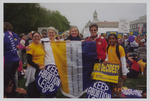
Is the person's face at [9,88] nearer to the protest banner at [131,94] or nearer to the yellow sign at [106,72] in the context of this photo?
the yellow sign at [106,72]

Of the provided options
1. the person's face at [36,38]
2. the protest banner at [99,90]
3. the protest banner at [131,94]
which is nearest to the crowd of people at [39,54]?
the person's face at [36,38]

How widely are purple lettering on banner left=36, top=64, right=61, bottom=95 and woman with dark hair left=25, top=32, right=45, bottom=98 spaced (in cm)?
11

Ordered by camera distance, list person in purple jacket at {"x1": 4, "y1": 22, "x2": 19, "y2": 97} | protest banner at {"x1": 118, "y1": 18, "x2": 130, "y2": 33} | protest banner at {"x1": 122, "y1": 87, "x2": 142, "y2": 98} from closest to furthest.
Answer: person in purple jacket at {"x1": 4, "y1": 22, "x2": 19, "y2": 97} → protest banner at {"x1": 122, "y1": 87, "x2": 142, "y2": 98} → protest banner at {"x1": 118, "y1": 18, "x2": 130, "y2": 33}

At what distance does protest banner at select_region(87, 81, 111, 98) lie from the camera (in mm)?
2787

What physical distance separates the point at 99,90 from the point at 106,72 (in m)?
0.43

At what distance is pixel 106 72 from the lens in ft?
9.16

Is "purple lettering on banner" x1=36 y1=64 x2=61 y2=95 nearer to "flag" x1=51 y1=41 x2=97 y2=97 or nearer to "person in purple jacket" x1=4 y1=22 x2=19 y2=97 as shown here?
"flag" x1=51 y1=41 x2=97 y2=97

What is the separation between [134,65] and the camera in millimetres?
5426

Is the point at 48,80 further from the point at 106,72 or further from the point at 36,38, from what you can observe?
the point at 106,72

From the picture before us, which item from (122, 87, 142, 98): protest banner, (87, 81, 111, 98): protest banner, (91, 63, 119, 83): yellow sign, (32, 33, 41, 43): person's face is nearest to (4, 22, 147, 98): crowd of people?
(32, 33, 41, 43): person's face

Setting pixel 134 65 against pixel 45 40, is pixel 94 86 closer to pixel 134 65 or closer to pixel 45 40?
pixel 45 40

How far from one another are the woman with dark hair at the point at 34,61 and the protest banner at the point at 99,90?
1196mm

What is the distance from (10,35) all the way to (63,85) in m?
1.65

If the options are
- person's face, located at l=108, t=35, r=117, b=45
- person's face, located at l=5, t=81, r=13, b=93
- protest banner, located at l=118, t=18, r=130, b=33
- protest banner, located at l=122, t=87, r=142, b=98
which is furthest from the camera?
protest banner, located at l=118, t=18, r=130, b=33
